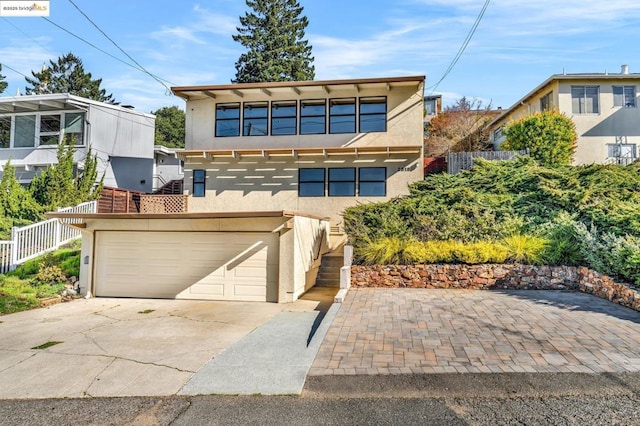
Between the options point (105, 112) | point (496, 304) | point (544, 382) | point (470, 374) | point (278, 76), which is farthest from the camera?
point (278, 76)

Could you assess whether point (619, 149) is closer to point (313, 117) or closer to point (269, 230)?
point (313, 117)

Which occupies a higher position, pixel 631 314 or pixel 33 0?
pixel 33 0

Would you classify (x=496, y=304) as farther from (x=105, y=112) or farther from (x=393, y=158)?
A: (x=105, y=112)

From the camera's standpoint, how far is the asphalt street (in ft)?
11.4

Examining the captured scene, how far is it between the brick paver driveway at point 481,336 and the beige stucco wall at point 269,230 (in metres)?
2.03

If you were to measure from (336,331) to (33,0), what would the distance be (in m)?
14.3

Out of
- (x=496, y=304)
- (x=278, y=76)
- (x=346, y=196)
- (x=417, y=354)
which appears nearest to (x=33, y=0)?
(x=346, y=196)

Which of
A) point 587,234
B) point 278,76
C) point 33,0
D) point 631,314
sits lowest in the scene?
point 631,314

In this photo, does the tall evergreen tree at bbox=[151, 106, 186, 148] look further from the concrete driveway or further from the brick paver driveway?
the brick paver driveway

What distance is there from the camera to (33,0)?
11719 mm

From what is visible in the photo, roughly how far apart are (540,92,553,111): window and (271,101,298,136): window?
1439 cm

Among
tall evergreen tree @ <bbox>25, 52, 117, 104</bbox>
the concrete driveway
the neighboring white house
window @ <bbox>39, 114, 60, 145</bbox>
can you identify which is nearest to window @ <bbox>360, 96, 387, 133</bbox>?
the concrete driveway

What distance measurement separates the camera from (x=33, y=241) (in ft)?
40.9

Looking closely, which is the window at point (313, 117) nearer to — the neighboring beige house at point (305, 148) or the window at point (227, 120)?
the neighboring beige house at point (305, 148)
